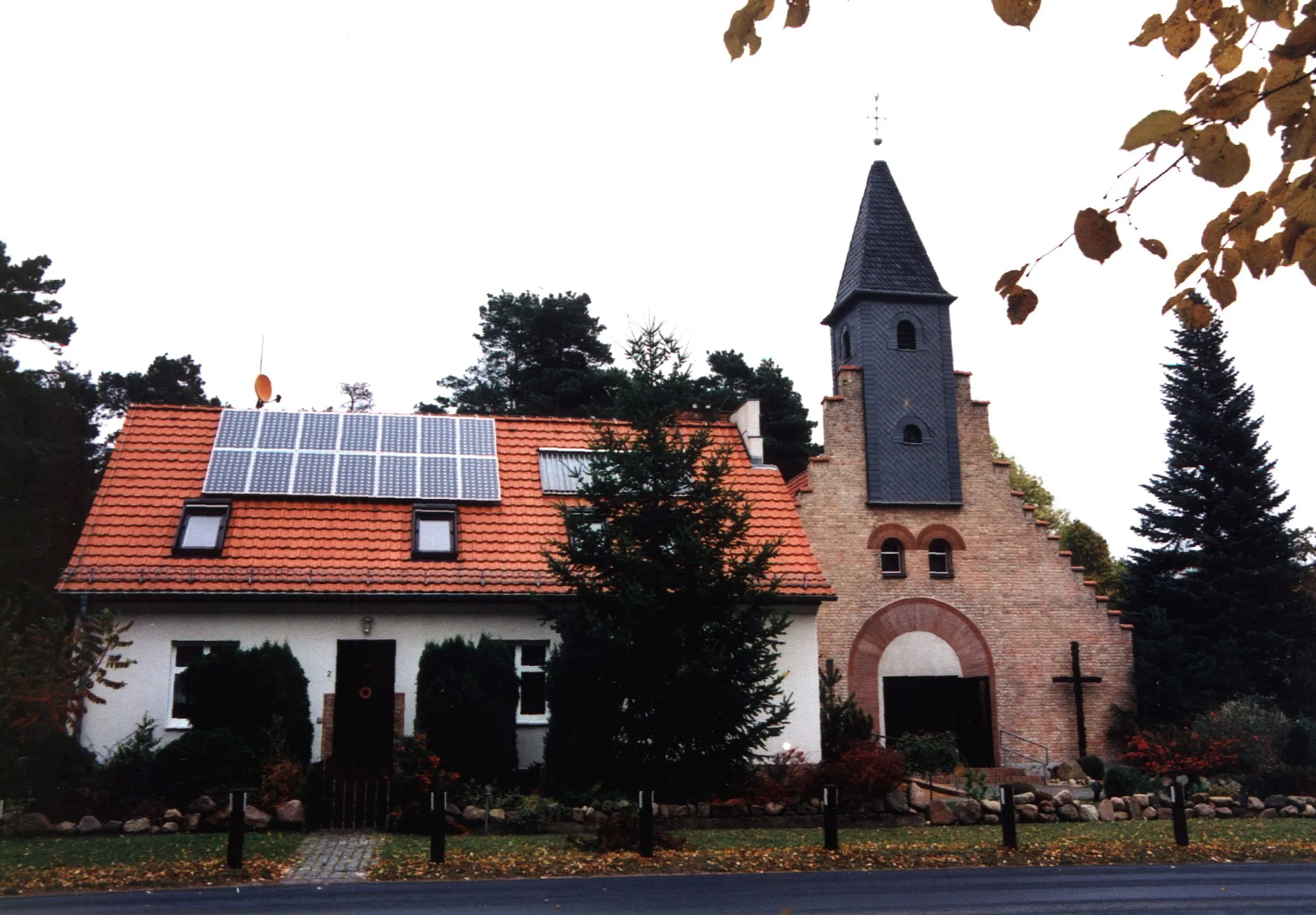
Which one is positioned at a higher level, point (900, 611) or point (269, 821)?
point (900, 611)

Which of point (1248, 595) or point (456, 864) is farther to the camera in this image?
point (1248, 595)

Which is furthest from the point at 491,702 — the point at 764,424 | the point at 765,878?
the point at 764,424

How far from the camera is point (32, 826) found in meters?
16.1

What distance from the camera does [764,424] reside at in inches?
1950

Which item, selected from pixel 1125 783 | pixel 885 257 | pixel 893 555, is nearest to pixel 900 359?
pixel 885 257

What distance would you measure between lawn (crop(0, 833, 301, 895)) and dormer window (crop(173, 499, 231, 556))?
5.89 meters

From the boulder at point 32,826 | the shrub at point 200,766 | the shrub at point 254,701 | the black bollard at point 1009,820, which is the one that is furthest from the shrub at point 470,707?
the black bollard at point 1009,820

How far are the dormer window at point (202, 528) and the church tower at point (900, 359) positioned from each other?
51.4ft

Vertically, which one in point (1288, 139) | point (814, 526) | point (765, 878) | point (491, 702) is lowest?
point (765, 878)

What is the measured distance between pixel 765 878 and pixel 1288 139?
35.9ft

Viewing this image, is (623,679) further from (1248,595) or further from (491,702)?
(1248,595)

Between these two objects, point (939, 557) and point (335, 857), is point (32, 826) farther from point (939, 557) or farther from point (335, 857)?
point (939, 557)

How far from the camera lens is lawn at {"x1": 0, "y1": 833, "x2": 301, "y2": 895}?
12.4 meters

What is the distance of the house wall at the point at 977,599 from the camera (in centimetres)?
2877
